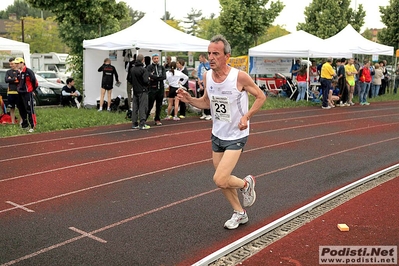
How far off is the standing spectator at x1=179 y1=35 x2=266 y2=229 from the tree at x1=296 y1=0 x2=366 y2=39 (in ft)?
111

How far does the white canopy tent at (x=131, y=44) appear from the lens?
1614cm

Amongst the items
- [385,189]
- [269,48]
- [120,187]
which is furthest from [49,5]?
[385,189]

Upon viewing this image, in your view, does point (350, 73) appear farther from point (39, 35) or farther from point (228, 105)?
point (39, 35)

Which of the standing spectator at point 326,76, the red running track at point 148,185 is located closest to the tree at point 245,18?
the standing spectator at point 326,76

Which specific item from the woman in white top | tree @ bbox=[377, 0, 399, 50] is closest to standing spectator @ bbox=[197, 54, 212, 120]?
the woman in white top

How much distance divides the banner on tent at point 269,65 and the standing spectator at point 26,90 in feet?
43.7

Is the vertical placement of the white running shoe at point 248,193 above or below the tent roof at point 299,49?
below

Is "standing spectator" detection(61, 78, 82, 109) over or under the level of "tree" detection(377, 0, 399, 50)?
under

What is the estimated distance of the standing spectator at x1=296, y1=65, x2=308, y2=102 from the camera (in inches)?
838

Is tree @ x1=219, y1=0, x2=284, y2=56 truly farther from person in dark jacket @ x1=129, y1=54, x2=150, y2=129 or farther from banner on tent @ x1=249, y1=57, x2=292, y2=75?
person in dark jacket @ x1=129, y1=54, x2=150, y2=129

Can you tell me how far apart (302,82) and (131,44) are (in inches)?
344

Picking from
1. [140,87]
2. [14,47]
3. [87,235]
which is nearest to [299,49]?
[140,87]

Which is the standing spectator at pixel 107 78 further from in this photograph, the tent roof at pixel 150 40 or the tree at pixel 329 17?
the tree at pixel 329 17

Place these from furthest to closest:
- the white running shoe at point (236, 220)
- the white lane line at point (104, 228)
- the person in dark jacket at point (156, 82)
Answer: the person in dark jacket at point (156, 82)
the white running shoe at point (236, 220)
the white lane line at point (104, 228)
